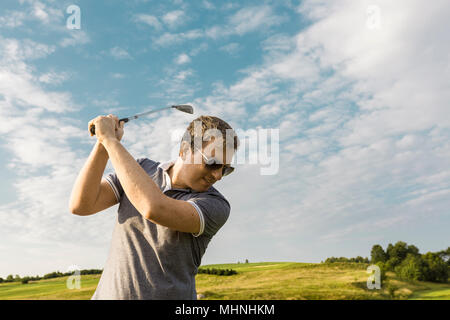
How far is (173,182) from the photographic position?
3.62 m

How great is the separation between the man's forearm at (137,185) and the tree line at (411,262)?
36931 mm

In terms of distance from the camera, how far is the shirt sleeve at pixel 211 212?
3.26m

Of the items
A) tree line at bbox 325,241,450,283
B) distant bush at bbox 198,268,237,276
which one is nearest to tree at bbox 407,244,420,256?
tree line at bbox 325,241,450,283

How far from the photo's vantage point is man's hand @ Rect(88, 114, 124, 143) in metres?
3.14

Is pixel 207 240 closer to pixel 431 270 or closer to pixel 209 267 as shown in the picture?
pixel 209 267

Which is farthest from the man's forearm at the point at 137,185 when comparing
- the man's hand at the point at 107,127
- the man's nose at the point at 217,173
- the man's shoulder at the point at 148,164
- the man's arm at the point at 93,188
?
the man's shoulder at the point at 148,164

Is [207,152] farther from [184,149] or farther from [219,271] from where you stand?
[219,271]

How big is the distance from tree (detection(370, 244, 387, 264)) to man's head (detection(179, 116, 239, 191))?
40.6 m

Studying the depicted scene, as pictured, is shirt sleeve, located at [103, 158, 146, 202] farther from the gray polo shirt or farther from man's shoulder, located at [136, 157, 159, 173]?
man's shoulder, located at [136, 157, 159, 173]

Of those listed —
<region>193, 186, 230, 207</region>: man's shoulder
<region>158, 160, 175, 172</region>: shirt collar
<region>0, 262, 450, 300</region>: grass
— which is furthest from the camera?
<region>0, 262, 450, 300</region>: grass

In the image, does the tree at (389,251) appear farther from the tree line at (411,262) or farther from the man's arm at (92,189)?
the man's arm at (92,189)

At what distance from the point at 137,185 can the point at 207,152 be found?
85cm
